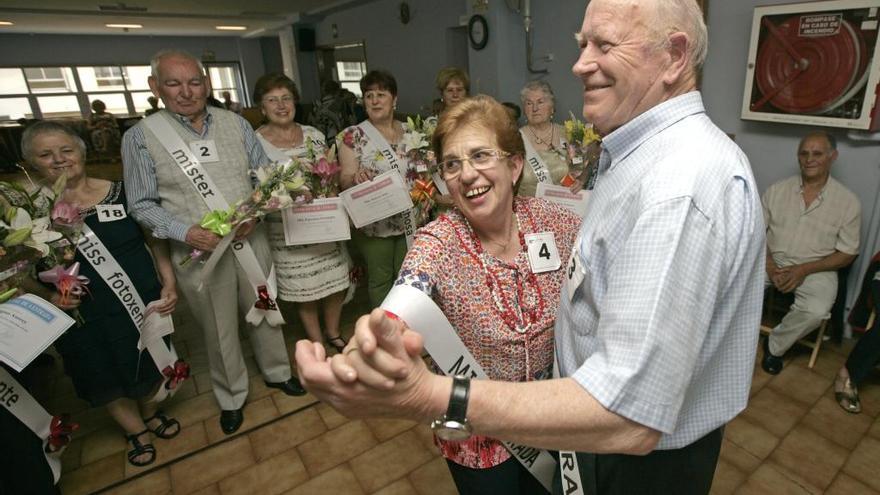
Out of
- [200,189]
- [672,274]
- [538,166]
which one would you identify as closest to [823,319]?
[538,166]

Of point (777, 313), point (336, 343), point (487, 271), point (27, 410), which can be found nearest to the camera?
point (487, 271)

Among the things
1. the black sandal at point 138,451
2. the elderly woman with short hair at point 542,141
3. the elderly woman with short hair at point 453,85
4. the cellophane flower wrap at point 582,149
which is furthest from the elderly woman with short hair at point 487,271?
the elderly woman with short hair at point 453,85

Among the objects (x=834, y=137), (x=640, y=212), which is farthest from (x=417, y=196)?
(x=834, y=137)

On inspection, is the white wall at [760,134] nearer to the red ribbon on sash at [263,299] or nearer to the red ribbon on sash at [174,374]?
the red ribbon on sash at [263,299]

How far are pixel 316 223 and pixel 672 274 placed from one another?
2.06m

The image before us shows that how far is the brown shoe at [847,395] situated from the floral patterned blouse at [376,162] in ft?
7.94

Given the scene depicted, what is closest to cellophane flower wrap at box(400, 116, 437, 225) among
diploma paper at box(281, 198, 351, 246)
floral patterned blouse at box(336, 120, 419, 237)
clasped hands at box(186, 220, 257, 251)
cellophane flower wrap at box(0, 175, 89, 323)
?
floral patterned blouse at box(336, 120, 419, 237)

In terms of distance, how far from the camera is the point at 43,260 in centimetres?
181

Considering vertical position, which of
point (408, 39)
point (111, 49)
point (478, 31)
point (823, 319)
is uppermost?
point (111, 49)

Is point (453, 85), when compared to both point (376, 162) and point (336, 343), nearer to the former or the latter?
point (376, 162)

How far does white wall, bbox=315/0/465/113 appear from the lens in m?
6.46

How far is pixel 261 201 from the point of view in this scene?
2.08 metres

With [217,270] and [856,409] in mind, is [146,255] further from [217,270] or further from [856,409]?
[856,409]

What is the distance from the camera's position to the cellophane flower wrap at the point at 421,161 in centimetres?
239
